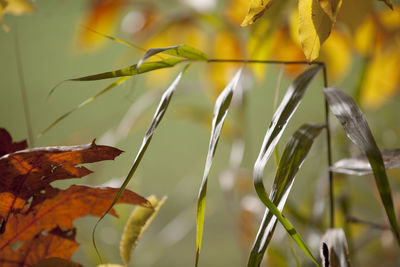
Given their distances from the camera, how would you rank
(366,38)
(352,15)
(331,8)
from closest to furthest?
(331,8) → (352,15) → (366,38)

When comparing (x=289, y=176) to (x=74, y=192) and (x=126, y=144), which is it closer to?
(x=74, y=192)

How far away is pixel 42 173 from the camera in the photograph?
0.18 metres

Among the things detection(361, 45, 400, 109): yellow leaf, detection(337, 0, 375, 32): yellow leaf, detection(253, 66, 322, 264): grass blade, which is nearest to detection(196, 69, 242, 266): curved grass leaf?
detection(253, 66, 322, 264): grass blade

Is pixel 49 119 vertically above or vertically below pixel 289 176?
below

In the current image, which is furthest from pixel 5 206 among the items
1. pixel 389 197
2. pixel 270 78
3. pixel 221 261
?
pixel 270 78

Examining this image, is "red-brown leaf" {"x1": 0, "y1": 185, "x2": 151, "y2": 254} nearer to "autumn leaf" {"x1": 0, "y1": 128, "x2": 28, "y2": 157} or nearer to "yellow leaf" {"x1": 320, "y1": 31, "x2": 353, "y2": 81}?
"autumn leaf" {"x1": 0, "y1": 128, "x2": 28, "y2": 157}

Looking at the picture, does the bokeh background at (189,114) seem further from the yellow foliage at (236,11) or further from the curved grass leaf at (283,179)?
the curved grass leaf at (283,179)

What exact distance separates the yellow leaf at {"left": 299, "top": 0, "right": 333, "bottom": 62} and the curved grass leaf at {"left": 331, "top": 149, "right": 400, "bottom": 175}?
0.23 ft

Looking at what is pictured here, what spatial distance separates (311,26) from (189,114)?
360mm

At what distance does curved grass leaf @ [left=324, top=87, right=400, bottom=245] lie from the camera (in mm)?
163

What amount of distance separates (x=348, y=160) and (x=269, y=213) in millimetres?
85

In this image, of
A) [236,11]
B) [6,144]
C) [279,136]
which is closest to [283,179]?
[279,136]

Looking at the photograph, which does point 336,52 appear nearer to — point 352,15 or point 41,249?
point 352,15

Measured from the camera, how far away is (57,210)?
0.68ft
